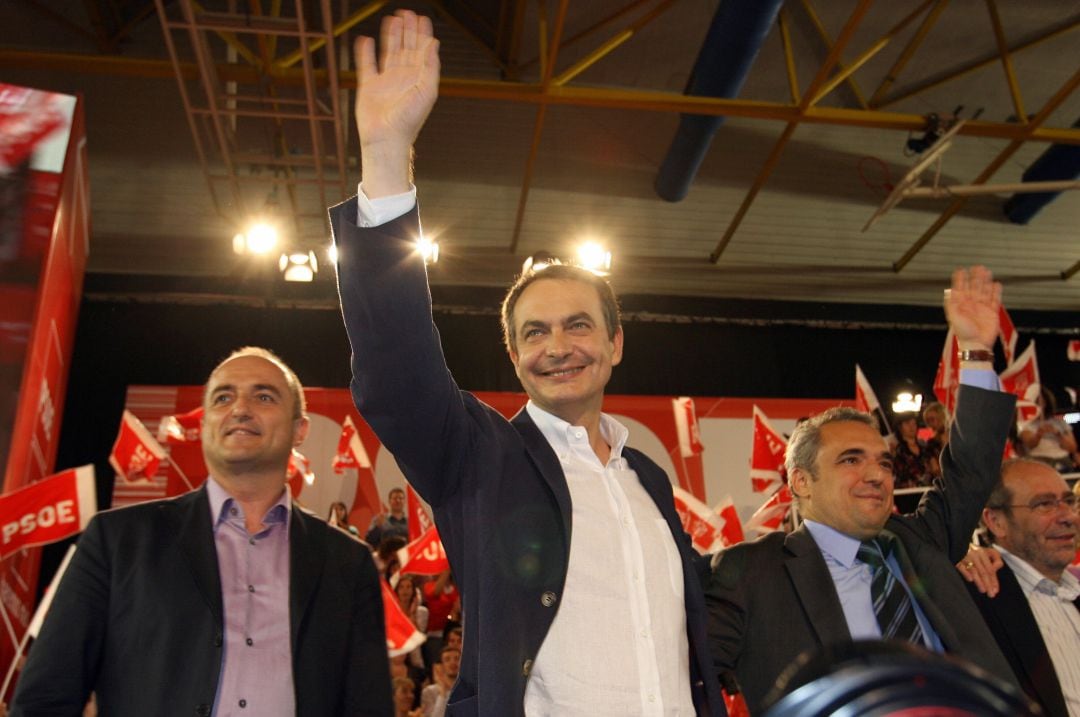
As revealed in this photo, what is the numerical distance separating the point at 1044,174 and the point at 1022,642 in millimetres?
8388

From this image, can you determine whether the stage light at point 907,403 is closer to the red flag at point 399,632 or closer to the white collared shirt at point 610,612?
the red flag at point 399,632

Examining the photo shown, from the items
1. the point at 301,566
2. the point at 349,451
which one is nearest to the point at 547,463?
the point at 301,566

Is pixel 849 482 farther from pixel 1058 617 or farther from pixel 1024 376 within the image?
pixel 1024 376

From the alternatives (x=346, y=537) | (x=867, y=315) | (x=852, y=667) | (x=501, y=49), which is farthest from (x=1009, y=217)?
(x=852, y=667)

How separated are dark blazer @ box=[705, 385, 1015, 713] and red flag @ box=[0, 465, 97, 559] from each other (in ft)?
8.90

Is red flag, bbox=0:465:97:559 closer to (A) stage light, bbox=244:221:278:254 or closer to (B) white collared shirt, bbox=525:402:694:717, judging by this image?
(B) white collared shirt, bbox=525:402:694:717

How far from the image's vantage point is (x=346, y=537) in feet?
6.82

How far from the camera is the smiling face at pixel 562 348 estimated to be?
4.95 ft

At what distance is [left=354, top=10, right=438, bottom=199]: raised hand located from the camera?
124cm

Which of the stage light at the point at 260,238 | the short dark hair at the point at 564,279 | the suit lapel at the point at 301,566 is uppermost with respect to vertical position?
the stage light at the point at 260,238

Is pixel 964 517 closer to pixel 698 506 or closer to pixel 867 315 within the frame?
pixel 698 506

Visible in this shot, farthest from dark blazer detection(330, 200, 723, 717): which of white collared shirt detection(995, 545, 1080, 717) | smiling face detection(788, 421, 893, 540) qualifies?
white collared shirt detection(995, 545, 1080, 717)

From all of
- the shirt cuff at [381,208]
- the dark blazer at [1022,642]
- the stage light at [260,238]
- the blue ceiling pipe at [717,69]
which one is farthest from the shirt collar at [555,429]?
the stage light at [260,238]

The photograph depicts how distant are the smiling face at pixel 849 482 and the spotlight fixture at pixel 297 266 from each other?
6.65 m
